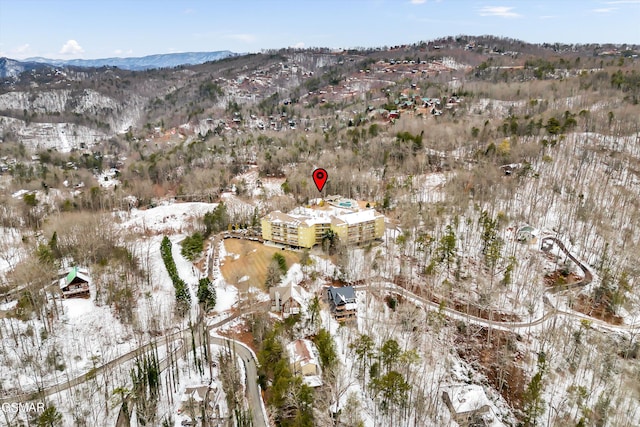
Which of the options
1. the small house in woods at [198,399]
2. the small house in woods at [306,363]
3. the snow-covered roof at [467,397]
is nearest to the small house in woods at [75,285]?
the small house in woods at [198,399]

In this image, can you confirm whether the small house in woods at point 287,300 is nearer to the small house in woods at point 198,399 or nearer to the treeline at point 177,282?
the treeline at point 177,282

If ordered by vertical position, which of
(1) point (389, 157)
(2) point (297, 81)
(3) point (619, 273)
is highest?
(2) point (297, 81)

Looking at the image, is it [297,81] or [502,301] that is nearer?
[502,301]

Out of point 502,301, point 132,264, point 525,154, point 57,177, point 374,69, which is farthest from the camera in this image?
point 374,69

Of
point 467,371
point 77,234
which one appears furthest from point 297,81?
point 467,371

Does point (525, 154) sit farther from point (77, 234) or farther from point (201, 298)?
point (77, 234)

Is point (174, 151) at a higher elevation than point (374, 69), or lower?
lower

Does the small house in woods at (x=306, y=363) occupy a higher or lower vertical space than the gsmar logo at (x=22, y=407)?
higher
